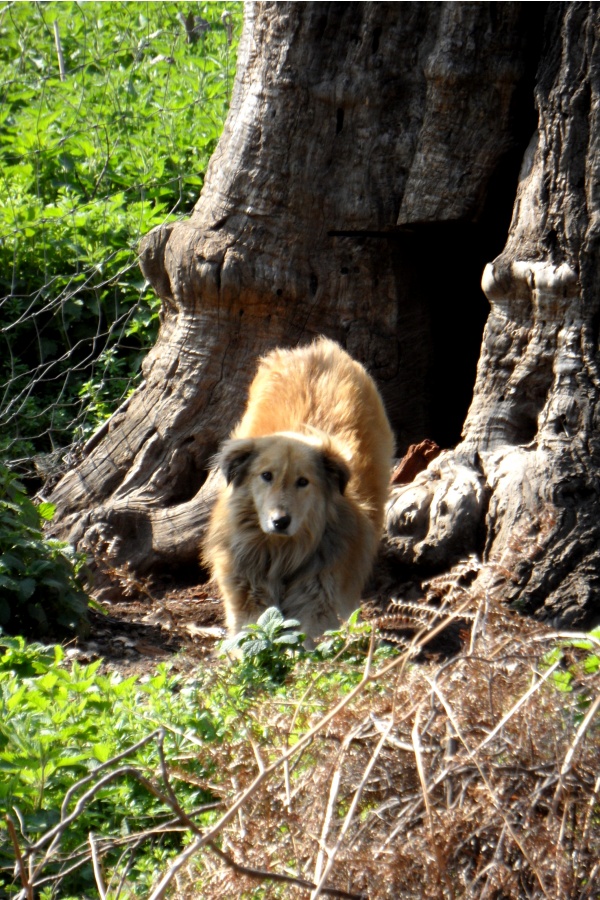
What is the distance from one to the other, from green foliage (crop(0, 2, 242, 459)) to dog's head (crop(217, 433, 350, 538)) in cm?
218

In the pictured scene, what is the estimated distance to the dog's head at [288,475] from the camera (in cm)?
Answer: 551

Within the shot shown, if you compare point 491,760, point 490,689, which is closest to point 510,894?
point 491,760

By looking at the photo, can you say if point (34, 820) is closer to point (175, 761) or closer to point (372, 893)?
point (175, 761)

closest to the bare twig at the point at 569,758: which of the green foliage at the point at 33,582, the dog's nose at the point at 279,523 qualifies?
the dog's nose at the point at 279,523

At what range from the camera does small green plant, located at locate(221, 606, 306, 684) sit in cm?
417

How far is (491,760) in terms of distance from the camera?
2.43 m

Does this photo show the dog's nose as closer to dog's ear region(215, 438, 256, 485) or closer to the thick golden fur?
the thick golden fur

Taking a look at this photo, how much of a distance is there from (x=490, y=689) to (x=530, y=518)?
286 centimetres

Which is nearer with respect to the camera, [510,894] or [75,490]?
[510,894]

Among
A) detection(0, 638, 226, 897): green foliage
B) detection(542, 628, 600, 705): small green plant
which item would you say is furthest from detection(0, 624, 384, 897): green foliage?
detection(542, 628, 600, 705): small green plant

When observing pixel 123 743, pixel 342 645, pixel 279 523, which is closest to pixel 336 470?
pixel 279 523

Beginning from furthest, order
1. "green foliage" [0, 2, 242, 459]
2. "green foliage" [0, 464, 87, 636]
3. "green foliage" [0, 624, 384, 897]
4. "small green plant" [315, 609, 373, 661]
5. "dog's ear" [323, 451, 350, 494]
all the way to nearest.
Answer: "green foliage" [0, 2, 242, 459] → "dog's ear" [323, 451, 350, 494] → "green foliage" [0, 464, 87, 636] → "small green plant" [315, 609, 373, 661] → "green foliage" [0, 624, 384, 897]

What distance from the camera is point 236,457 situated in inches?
223

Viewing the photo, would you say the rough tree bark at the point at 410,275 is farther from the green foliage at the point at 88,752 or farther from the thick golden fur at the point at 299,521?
the green foliage at the point at 88,752
